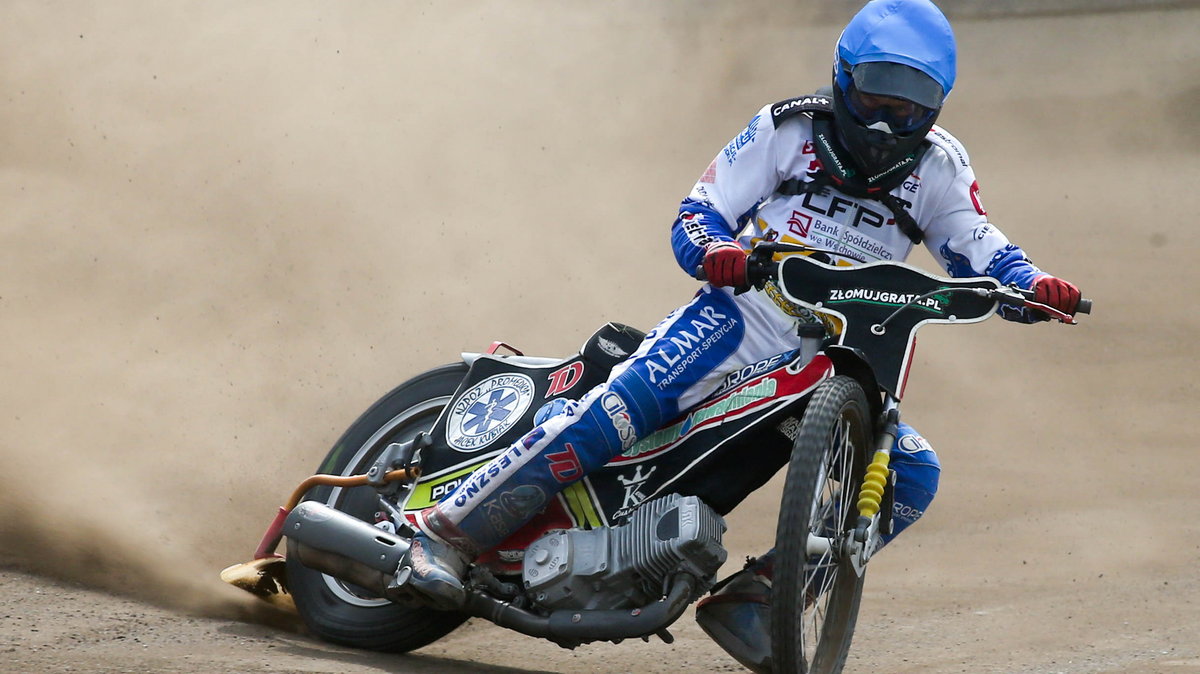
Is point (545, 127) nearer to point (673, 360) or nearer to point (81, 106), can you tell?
point (81, 106)

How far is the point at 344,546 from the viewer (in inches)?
170

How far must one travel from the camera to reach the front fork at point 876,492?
3799mm

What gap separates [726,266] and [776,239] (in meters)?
0.46

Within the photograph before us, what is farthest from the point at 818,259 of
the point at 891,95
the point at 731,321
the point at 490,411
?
the point at 490,411

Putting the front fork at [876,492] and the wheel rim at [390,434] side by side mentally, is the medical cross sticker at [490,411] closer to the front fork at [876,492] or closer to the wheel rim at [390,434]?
the wheel rim at [390,434]

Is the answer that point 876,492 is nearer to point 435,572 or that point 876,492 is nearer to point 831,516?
point 831,516

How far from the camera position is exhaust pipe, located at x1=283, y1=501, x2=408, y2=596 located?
4.27 m

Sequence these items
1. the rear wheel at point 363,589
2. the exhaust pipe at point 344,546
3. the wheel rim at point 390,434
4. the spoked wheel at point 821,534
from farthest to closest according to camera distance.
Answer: the wheel rim at point 390,434, the rear wheel at point 363,589, the exhaust pipe at point 344,546, the spoked wheel at point 821,534

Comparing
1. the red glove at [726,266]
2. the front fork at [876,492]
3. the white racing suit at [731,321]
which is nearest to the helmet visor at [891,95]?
the white racing suit at [731,321]

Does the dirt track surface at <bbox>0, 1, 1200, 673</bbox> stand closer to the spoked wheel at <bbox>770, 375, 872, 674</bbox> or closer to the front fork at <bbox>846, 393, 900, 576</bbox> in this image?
the spoked wheel at <bbox>770, 375, 872, 674</bbox>

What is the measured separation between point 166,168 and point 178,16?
197cm

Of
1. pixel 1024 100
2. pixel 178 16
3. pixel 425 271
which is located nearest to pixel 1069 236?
pixel 1024 100

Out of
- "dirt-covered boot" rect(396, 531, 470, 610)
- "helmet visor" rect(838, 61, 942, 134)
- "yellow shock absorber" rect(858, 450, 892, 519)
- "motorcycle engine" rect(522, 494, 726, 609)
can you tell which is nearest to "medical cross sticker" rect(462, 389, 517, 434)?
"dirt-covered boot" rect(396, 531, 470, 610)

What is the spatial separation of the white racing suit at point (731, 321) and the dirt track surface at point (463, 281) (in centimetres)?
64
